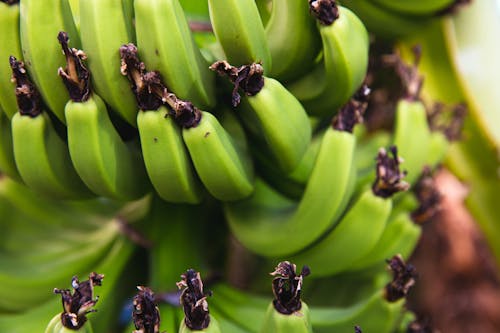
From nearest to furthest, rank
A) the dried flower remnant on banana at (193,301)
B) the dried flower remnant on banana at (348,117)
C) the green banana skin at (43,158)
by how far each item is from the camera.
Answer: the dried flower remnant on banana at (193,301)
the green banana skin at (43,158)
the dried flower remnant on banana at (348,117)

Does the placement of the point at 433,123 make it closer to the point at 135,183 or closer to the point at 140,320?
the point at 135,183

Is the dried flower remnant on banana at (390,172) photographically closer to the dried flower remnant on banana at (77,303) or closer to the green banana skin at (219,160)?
the green banana skin at (219,160)

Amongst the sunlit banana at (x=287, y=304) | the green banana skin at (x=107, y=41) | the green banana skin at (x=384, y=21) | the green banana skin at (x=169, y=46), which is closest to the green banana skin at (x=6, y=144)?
the green banana skin at (x=107, y=41)

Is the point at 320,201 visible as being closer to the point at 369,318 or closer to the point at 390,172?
the point at 390,172

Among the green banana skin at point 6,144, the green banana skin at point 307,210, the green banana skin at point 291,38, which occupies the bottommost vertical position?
the green banana skin at point 307,210

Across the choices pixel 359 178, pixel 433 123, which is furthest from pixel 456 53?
pixel 359 178

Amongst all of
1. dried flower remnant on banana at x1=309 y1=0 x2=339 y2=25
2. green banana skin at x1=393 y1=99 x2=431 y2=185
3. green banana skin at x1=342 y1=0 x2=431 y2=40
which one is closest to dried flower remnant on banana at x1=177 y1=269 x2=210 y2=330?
dried flower remnant on banana at x1=309 y1=0 x2=339 y2=25
